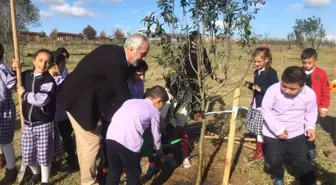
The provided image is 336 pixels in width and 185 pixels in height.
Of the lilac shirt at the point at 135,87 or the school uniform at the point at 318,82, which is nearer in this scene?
the lilac shirt at the point at 135,87

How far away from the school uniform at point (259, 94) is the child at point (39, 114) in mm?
2481

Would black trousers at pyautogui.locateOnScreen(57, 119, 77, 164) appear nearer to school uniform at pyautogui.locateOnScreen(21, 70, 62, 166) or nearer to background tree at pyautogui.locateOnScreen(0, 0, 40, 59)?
school uniform at pyautogui.locateOnScreen(21, 70, 62, 166)

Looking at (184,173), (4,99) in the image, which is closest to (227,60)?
(184,173)

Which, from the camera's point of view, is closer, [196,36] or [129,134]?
[129,134]

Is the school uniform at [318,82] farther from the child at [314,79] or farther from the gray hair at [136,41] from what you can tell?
the gray hair at [136,41]

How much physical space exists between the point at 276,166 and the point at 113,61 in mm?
2078

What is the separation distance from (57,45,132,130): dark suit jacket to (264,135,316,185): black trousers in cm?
164

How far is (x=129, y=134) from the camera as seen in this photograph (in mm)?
3027

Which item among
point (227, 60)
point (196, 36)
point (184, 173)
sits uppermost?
point (196, 36)

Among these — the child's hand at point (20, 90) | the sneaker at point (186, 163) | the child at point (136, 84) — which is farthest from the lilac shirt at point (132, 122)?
the sneaker at point (186, 163)

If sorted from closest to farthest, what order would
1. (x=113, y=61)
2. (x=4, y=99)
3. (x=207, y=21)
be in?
1. (x=113, y=61)
2. (x=207, y=21)
3. (x=4, y=99)

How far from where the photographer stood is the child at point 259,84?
4.47 m

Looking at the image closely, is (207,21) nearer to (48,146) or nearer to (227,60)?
(227,60)

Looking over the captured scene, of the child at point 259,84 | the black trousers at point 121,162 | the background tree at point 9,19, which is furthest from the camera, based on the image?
the background tree at point 9,19
